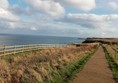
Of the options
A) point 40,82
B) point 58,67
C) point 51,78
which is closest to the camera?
point 40,82

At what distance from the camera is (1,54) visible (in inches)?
996

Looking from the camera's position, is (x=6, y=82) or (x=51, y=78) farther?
(x=51, y=78)

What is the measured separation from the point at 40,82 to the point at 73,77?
2.59m

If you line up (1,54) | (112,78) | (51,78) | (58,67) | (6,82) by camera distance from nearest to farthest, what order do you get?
(6,82), (51,78), (112,78), (58,67), (1,54)

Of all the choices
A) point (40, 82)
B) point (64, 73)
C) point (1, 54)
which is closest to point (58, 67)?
point (64, 73)

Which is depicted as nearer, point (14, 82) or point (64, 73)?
point (14, 82)

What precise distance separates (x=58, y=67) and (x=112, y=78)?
380 cm

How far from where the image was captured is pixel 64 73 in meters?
16.7

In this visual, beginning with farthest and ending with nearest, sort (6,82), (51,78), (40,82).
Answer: (51,78) < (40,82) < (6,82)

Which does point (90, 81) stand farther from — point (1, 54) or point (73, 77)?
point (1, 54)

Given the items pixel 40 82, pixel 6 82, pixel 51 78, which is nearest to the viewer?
pixel 6 82

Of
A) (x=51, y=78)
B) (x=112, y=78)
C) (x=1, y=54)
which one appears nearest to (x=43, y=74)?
(x=51, y=78)

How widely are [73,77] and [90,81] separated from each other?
1100mm

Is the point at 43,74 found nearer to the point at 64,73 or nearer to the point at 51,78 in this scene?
the point at 51,78
